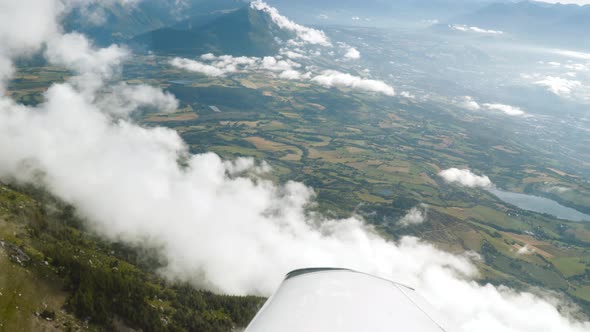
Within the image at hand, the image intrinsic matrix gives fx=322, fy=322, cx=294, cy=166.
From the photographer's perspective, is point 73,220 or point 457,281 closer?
point 457,281

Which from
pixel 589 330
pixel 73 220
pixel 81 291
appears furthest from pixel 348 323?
pixel 73 220

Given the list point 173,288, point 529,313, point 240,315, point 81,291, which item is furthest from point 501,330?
point 81,291

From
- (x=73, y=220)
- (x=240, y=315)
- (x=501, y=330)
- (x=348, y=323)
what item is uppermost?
(x=348, y=323)

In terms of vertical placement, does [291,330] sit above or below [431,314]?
above

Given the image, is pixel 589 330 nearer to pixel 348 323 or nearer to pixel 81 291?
pixel 348 323

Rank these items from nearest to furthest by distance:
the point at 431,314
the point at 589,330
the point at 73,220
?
the point at 431,314, the point at 589,330, the point at 73,220

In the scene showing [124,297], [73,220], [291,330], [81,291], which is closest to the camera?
[291,330]

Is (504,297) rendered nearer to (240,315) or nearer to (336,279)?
(240,315)
